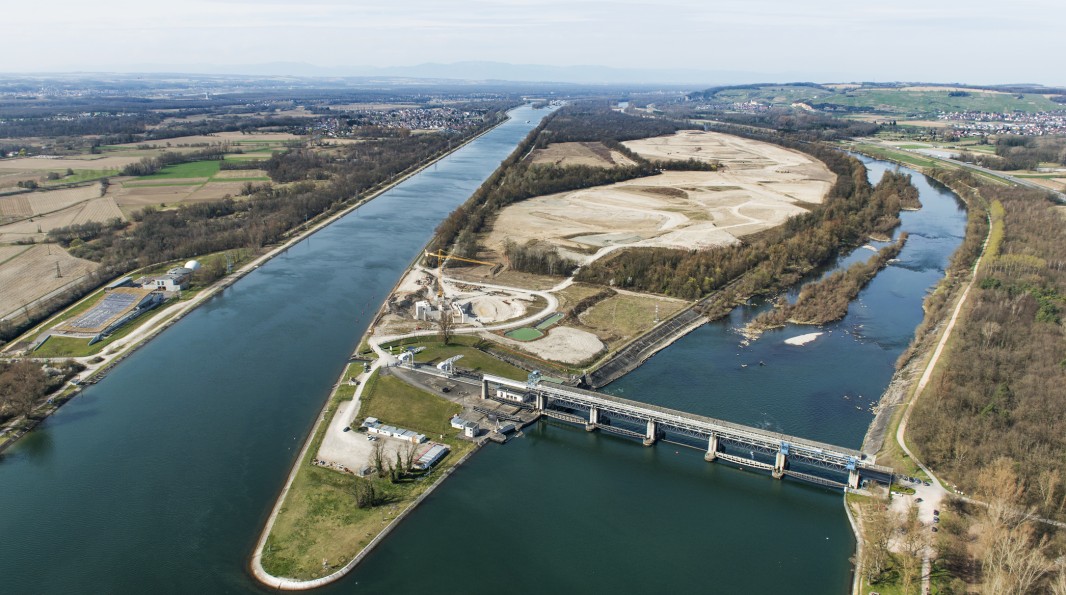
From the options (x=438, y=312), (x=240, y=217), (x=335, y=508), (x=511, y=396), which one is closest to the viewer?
(x=335, y=508)

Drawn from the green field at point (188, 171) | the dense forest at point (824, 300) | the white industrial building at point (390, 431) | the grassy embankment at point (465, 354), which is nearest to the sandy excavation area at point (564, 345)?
the grassy embankment at point (465, 354)

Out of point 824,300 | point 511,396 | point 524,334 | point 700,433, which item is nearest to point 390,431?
point 511,396

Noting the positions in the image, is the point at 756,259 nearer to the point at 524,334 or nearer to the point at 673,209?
the point at 673,209

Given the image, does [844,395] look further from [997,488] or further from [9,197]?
[9,197]

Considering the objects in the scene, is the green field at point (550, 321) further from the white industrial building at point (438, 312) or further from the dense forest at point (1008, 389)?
the dense forest at point (1008, 389)

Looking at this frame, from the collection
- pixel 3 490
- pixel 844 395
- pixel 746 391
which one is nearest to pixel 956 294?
pixel 844 395
